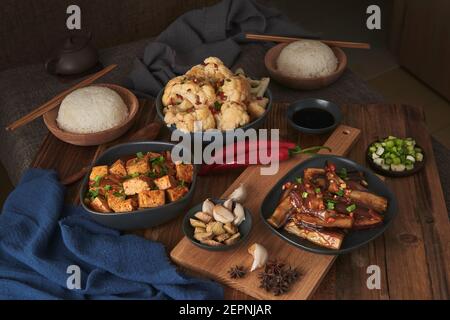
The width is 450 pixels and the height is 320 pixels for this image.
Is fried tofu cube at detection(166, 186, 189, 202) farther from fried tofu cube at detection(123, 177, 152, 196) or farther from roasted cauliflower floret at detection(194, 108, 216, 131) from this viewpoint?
roasted cauliflower floret at detection(194, 108, 216, 131)

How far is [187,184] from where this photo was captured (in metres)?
1.50

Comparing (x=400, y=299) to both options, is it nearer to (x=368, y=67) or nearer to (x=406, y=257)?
(x=406, y=257)

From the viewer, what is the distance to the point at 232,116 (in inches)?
64.2

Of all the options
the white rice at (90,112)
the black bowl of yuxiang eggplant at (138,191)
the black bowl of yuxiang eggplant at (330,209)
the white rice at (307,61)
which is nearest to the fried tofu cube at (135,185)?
the black bowl of yuxiang eggplant at (138,191)

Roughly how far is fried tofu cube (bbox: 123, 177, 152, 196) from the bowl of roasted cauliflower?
27 centimetres

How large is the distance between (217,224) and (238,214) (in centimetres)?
7

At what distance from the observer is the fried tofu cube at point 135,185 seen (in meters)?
1.42

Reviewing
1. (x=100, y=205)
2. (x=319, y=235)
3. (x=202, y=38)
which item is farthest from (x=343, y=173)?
(x=202, y=38)

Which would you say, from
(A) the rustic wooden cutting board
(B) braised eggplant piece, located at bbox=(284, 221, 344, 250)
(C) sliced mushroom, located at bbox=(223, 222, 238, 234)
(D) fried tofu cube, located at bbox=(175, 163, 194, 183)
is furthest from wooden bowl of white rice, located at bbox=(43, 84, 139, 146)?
(B) braised eggplant piece, located at bbox=(284, 221, 344, 250)

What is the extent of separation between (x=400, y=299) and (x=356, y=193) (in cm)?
30

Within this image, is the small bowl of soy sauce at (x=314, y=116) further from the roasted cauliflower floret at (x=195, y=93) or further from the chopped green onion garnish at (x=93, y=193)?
the chopped green onion garnish at (x=93, y=193)

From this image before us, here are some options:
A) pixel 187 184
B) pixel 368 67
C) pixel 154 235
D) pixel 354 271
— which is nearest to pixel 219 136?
pixel 187 184

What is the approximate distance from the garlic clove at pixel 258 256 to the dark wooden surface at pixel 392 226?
8 centimetres

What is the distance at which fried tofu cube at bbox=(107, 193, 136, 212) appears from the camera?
1.40 metres
